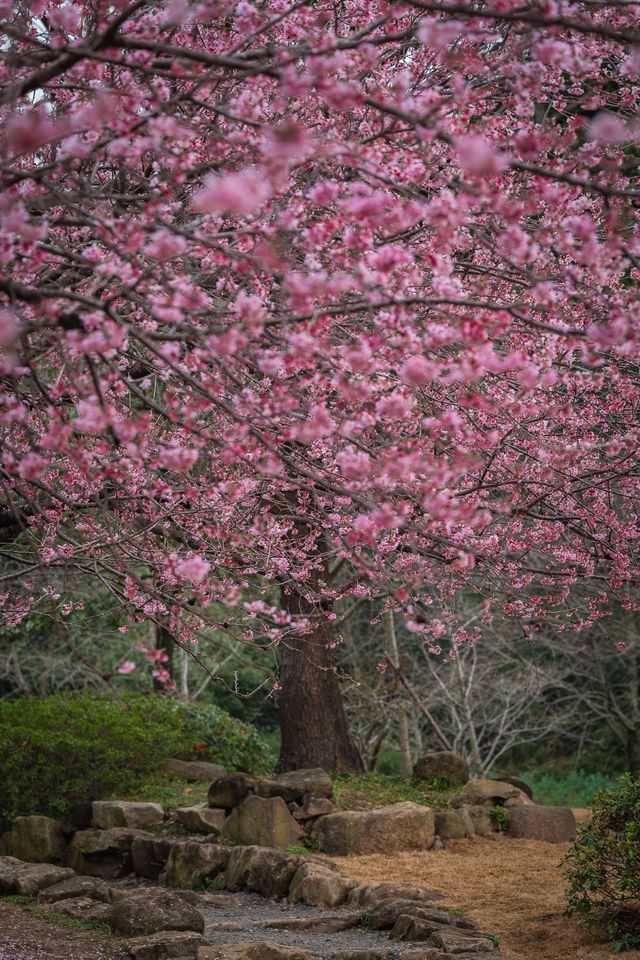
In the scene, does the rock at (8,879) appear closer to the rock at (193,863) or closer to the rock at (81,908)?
the rock at (81,908)

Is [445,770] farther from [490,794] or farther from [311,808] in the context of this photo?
[311,808]

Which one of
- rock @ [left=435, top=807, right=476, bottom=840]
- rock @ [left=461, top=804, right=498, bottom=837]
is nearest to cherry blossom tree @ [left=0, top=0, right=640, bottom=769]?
rock @ [left=435, top=807, right=476, bottom=840]

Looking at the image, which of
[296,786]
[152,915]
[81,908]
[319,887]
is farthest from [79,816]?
[152,915]

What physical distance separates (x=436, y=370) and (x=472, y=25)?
1.16m

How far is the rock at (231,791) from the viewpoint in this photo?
841 cm

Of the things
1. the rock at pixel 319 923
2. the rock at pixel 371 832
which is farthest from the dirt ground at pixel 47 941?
the rock at pixel 371 832

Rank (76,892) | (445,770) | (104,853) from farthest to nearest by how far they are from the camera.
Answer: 1. (445,770)
2. (104,853)
3. (76,892)

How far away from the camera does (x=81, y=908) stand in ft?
19.9

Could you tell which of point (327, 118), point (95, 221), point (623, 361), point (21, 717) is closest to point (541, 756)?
point (21, 717)

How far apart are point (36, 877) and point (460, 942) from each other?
3570mm

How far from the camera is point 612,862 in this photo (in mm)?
5168

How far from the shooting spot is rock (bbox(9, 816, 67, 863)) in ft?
27.2

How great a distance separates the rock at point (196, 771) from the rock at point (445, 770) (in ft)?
7.55

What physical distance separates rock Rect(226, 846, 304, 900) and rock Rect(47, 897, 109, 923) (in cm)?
128
